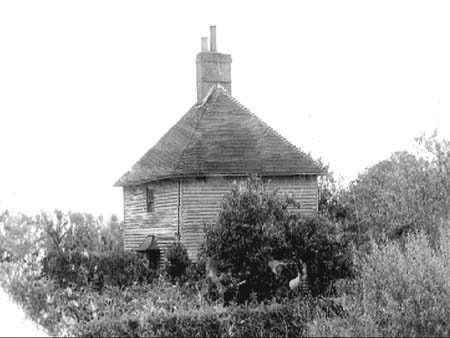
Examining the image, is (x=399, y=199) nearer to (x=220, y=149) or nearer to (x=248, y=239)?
(x=220, y=149)

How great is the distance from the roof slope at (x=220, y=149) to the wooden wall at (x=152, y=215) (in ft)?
2.32

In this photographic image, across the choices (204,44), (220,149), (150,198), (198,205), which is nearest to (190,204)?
(198,205)

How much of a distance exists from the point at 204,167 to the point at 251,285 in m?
9.02

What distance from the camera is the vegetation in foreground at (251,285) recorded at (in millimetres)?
20484

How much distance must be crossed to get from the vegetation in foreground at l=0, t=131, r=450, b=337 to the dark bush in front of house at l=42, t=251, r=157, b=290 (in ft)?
0.15

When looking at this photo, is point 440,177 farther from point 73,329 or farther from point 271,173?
point 73,329

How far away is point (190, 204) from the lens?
32.3m

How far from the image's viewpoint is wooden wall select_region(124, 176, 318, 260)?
106ft

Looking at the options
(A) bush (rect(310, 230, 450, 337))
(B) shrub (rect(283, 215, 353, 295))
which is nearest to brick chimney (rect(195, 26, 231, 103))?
(B) shrub (rect(283, 215, 353, 295))

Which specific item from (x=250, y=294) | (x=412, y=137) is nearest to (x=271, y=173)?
(x=250, y=294)

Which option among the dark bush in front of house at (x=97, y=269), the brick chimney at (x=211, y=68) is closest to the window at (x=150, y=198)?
the dark bush in front of house at (x=97, y=269)

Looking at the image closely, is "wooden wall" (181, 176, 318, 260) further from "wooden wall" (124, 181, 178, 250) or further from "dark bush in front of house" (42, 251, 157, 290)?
"dark bush in front of house" (42, 251, 157, 290)

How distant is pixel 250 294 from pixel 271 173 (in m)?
10.3

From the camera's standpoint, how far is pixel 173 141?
35469 millimetres
